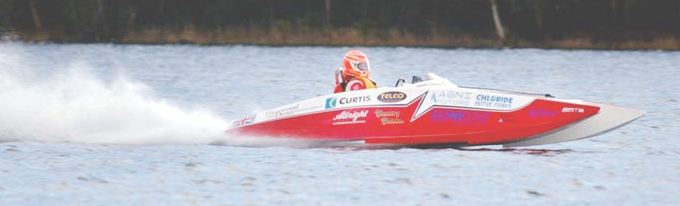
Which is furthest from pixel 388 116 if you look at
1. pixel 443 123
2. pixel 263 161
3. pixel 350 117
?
pixel 263 161

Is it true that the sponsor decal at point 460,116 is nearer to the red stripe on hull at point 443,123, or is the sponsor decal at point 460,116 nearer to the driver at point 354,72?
the red stripe on hull at point 443,123

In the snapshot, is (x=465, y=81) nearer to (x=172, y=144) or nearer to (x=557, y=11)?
(x=172, y=144)

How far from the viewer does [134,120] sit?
20203 millimetres

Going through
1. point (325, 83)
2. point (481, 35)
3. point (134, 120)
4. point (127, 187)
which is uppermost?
point (481, 35)

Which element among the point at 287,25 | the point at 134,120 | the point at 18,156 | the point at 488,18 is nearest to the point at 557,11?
the point at 488,18

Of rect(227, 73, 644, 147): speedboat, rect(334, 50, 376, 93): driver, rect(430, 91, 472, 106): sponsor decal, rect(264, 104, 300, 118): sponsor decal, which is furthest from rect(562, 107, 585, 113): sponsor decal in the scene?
rect(264, 104, 300, 118): sponsor decal

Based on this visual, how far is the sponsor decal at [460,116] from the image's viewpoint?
16.7 metres

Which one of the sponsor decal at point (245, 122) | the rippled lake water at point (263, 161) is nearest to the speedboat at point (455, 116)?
the rippled lake water at point (263, 161)

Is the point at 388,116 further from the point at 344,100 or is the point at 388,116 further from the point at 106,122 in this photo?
the point at 106,122

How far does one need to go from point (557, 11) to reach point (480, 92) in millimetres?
37989

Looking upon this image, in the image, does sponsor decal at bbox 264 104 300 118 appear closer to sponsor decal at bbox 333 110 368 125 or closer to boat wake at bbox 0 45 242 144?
sponsor decal at bbox 333 110 368 125

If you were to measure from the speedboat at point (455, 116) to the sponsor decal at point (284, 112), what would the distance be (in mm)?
333

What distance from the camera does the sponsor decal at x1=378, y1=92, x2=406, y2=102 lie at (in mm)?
16891

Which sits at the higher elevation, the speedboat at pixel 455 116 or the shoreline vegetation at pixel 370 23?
the shoreline vegetation at pixel 370 23
